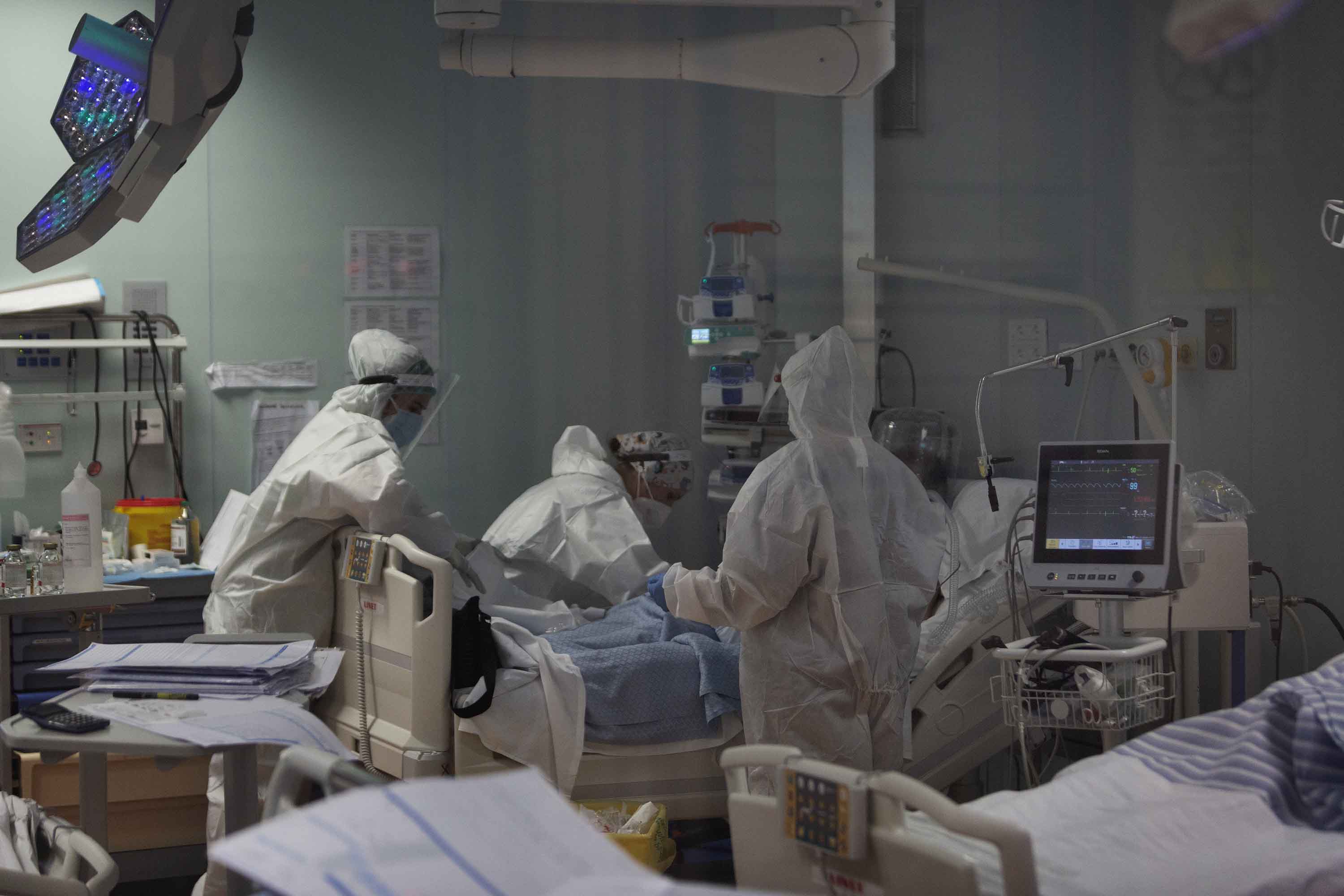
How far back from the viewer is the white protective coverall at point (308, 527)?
364 centimetres

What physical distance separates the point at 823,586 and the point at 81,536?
186 centimetres

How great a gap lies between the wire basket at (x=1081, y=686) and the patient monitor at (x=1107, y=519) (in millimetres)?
168

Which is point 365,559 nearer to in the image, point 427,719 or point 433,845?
point 427,719

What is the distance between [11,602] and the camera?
2875 mm

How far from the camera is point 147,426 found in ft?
15.8

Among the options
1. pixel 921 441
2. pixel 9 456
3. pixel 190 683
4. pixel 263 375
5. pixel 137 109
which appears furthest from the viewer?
pixel 263 375

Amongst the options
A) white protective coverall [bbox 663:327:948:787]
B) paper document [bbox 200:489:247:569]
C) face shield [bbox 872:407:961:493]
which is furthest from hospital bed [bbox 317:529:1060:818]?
face shield [bbox 872:407:961:493]

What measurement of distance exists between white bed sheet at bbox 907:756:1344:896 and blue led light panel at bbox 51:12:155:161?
192cm

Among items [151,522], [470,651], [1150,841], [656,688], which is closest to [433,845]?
[1150,841]

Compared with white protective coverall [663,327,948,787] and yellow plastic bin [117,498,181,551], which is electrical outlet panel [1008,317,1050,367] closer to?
white protective coverall [663,327,948,787]

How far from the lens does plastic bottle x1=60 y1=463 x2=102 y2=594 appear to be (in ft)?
9.59

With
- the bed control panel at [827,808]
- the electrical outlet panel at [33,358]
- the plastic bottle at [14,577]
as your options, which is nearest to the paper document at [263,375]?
the electrical outlet panel at [33,358]

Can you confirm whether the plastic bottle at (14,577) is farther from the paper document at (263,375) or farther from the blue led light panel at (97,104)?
the paper document at (263,375)

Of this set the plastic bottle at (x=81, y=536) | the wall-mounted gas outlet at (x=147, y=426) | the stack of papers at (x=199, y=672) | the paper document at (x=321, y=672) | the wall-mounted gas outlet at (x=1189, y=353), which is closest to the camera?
the stack of papers at (x=199, y=672)
